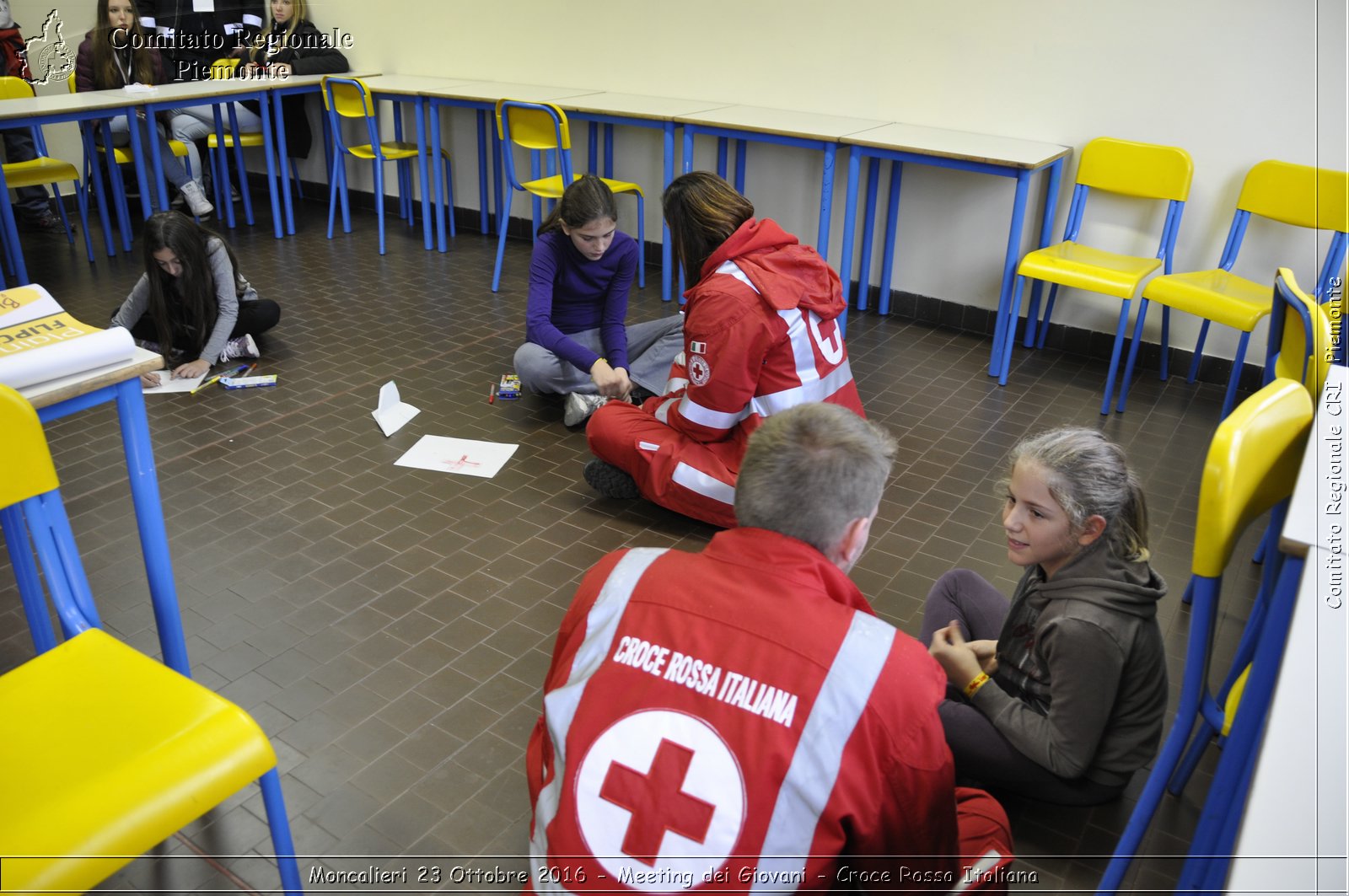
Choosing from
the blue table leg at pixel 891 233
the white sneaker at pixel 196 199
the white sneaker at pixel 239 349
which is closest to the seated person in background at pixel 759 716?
the white sneaker at pixel 239 349

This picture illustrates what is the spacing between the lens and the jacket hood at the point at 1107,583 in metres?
1.81

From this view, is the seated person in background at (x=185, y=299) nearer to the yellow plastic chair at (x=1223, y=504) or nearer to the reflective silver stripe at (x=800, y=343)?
the reflective silver stripe at (x=800, y=343)

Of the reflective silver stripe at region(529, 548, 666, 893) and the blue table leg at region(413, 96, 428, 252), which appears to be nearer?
the reflective silver stripe at region(529, 548, 666, 893)

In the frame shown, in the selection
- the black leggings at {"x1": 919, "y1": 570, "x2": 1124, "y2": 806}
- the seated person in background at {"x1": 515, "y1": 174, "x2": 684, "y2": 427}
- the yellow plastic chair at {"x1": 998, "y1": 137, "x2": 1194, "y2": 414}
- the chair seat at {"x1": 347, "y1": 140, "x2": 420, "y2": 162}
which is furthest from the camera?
the chair seat at {"x1": 347, "y1": 140, "x2": 420, "y2": 162}

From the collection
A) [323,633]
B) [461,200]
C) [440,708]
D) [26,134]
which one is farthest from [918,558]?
[26,134]

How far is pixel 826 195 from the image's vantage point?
481cm

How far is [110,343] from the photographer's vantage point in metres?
1.87

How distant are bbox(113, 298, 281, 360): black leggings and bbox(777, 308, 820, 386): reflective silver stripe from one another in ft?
8.43

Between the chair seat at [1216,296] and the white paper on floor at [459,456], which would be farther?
the chair seat at [1216,296]

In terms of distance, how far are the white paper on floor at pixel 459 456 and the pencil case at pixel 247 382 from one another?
0.90m

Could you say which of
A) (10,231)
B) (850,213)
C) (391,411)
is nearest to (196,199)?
(10,231)

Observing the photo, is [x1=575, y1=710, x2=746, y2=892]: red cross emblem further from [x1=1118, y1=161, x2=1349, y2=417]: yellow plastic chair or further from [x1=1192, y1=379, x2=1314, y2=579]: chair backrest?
[x1=1118, y1=161, x2=1349, y2=417]: yellow plastic chair

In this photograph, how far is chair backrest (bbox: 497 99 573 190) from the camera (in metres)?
5.16

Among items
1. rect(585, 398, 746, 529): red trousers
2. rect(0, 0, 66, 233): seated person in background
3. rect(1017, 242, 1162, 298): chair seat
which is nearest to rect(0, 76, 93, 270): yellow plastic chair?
rect(0, 0, 66, 233): seated person in background
